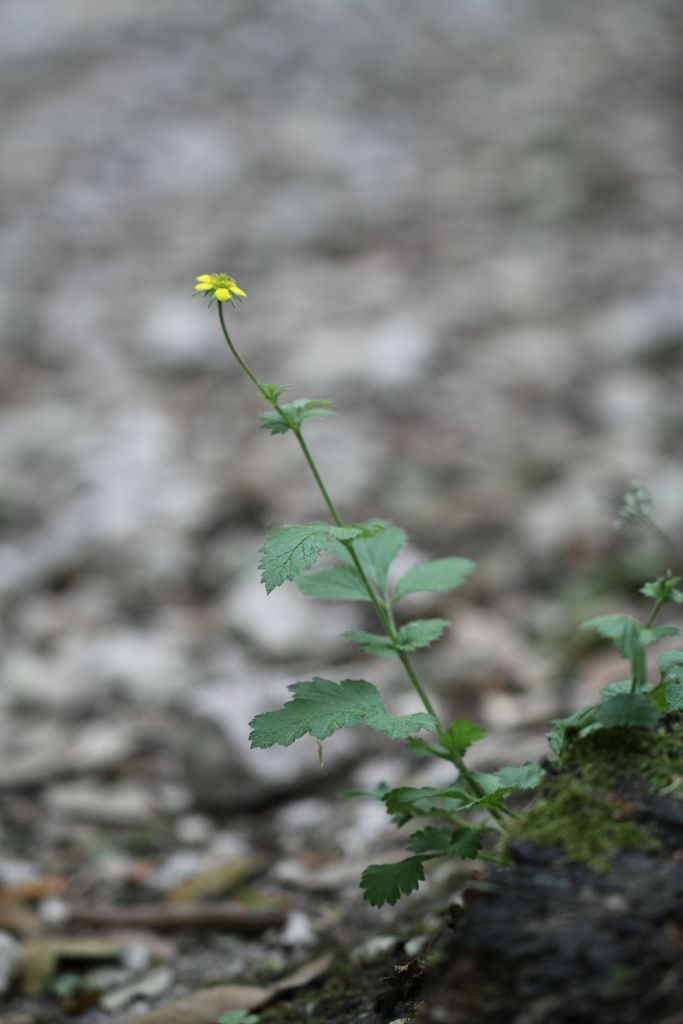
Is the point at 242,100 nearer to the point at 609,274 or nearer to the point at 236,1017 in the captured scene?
the point at 609,274

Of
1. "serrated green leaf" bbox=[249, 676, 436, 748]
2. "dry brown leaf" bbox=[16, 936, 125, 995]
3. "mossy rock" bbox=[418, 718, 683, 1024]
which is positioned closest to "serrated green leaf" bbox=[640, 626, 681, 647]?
"mossy rock" bbox=[418, 718, 683, 1024]

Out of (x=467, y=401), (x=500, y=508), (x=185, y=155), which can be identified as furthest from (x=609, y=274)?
(x=185, y=155)

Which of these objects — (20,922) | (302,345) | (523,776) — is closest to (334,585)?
(523,776)

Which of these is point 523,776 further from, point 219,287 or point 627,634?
point 219,287

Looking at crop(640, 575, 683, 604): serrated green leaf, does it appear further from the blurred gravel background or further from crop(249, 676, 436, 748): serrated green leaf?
the blurred gravel background

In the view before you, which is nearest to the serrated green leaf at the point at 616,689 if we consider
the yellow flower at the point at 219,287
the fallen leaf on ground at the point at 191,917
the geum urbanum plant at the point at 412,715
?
the geum urbanum plant at the point at 412,715

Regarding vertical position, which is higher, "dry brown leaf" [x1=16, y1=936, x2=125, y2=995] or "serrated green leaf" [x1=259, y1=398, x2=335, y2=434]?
"serrated green leaf" [x1=259, y1=398, x2=335, y2=434]
